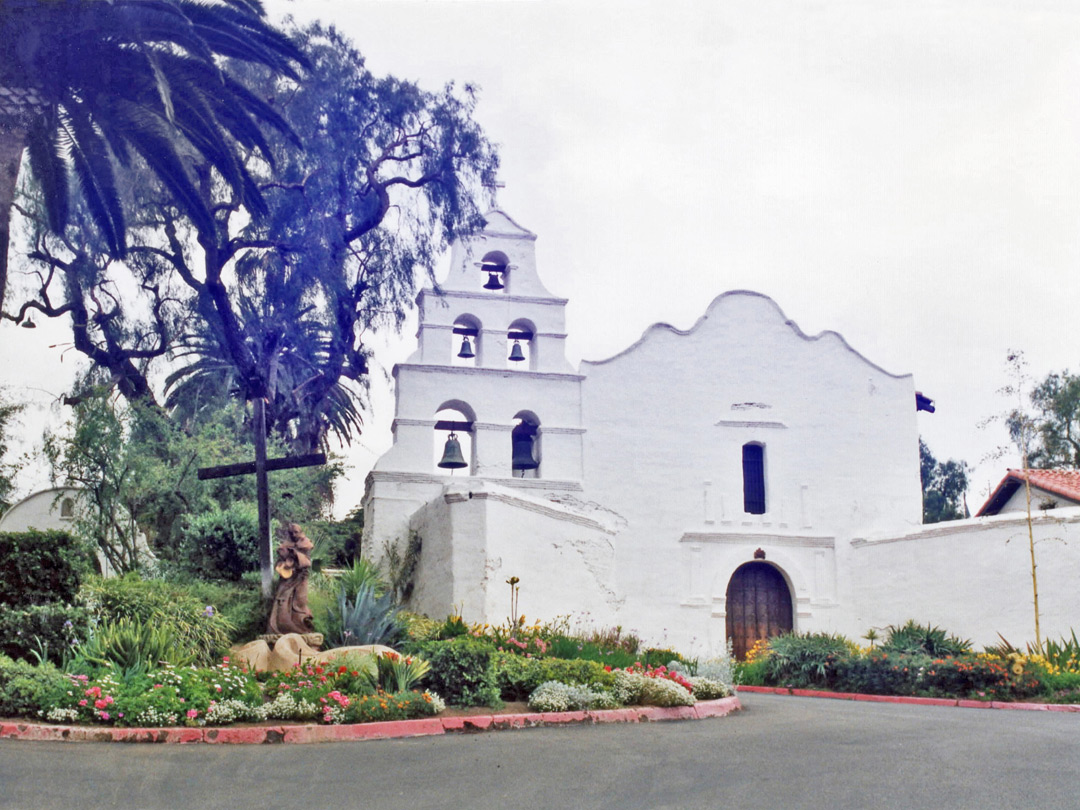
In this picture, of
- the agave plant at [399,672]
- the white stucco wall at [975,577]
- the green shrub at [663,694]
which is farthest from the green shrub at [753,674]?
the agave plant at [399,672]

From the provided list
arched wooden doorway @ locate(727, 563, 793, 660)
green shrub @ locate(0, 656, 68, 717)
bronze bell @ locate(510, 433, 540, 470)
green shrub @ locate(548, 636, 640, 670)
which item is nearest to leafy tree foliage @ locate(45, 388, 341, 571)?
bronze bell @ locate(510, 433, 540, 470)

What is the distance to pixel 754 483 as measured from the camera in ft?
71.2

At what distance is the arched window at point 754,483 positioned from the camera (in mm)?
21641

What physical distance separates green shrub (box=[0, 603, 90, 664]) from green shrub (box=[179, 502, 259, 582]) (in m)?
6.96

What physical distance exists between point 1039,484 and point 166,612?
57.3ft

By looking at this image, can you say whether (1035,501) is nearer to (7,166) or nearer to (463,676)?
(463,676)

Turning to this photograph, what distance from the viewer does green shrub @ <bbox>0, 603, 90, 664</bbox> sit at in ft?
31.3

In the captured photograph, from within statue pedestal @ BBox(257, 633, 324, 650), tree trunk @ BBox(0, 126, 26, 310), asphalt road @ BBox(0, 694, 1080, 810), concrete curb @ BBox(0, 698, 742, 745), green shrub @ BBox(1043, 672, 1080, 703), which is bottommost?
green shrub @ BBox(1043, 672, 1080, 703)

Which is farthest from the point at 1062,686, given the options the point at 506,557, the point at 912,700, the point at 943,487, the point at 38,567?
the point at 943,487

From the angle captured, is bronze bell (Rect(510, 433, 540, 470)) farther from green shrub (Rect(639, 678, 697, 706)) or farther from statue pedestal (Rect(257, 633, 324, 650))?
green shrub (Rect(639, 678, 697, 706))

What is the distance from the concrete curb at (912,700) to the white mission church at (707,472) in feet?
11.3

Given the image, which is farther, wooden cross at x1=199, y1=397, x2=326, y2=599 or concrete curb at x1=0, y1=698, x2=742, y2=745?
wooden cross at x1=199, y1=397, x2=326, y2=599

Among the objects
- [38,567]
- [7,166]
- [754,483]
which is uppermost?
[7,166]

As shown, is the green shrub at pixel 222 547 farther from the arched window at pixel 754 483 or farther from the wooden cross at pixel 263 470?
the arched window at pixel 754 483
